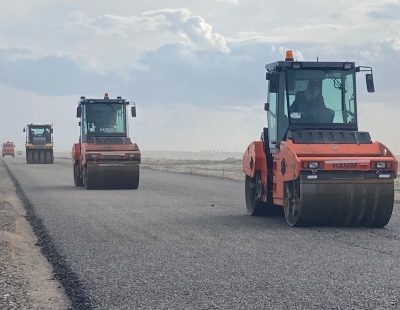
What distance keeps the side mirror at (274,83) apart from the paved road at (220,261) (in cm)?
252

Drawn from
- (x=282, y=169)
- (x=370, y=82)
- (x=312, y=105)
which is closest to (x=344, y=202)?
(x=282, y=169)

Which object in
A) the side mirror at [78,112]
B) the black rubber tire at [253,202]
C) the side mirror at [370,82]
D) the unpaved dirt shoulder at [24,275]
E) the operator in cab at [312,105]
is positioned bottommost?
the unpaved dirt shoulder at [24,275]

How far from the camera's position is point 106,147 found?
2258 centimetres

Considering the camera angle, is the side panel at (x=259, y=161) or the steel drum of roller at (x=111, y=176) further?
the steel drum of roller at (x=111, y=176)

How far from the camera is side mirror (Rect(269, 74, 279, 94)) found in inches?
493

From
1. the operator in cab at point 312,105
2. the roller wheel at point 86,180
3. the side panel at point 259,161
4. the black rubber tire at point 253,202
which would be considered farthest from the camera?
the roller wheel at point 86,180

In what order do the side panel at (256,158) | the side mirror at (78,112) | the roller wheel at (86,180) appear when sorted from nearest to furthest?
Answer: the side panel at (256,158), the roller wheel at (86,180), the side mirror at (78,112)

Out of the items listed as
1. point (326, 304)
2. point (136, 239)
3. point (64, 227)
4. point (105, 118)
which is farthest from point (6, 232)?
point (105, 118)

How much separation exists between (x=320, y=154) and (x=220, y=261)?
147 inches

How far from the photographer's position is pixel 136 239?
10523 mm

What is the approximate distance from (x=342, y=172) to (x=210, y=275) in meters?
4.46

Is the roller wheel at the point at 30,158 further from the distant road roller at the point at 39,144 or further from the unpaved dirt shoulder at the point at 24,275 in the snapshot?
the unpaved dirt shoulder at the point at 24,275

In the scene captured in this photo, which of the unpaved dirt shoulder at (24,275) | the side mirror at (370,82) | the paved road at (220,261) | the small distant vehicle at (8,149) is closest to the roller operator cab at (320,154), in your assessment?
the side mirror at (370,82)

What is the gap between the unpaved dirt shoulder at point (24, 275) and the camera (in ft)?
21.8
